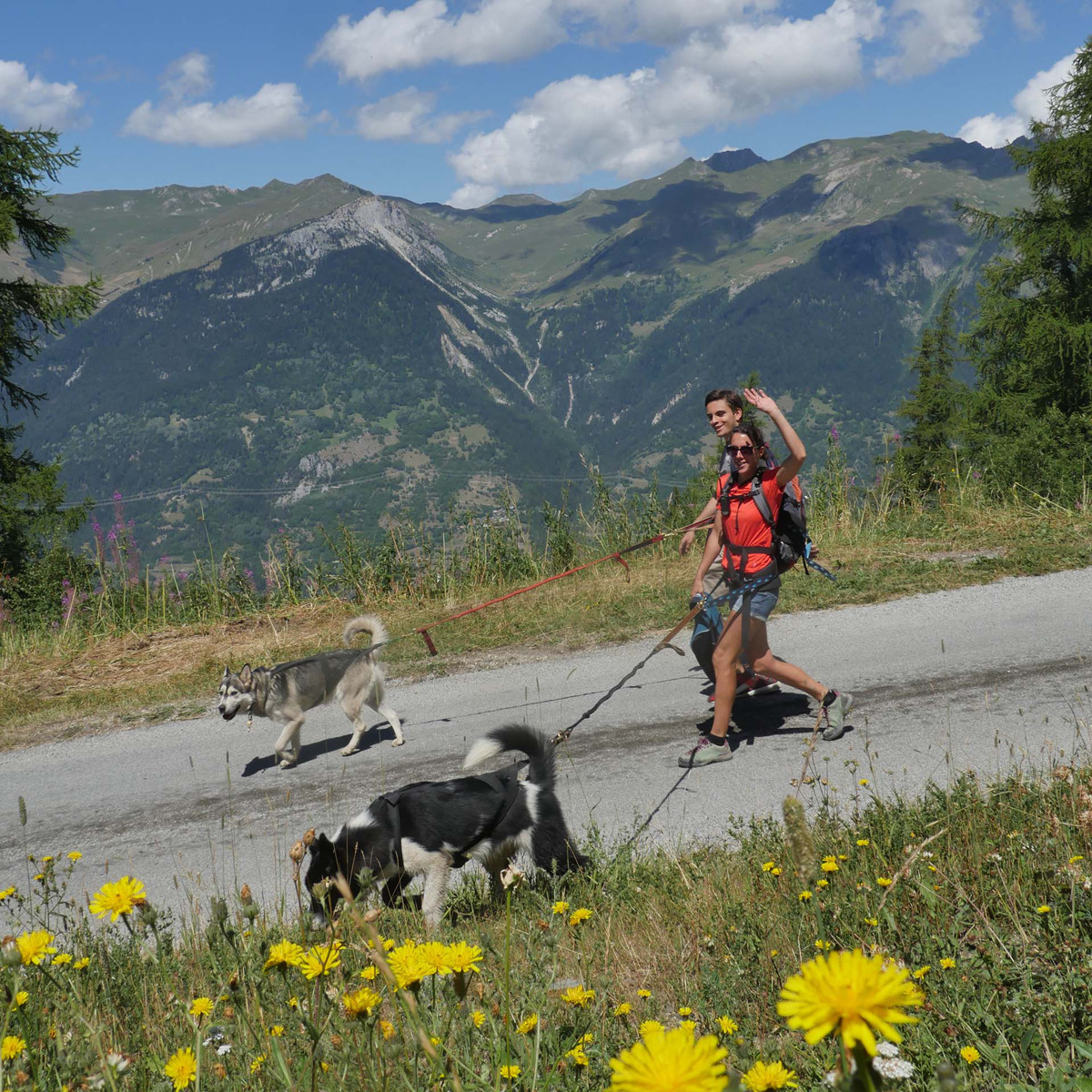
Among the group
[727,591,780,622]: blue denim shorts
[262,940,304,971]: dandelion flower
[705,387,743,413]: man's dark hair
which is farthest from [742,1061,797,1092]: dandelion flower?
[705,387,743,413]: man's dark hair

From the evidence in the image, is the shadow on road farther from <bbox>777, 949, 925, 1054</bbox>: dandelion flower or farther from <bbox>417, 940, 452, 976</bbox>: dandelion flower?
<bbox>777, 949, 925, 1054</bbox>: dandelion flower

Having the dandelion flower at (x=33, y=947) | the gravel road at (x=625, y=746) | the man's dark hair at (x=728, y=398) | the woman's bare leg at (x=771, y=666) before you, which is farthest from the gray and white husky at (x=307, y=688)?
the dandelion flower at (x=33, y=947)

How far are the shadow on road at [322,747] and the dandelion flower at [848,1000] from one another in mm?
6768

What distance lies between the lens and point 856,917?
123 inches

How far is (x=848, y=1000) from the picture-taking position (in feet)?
2.69

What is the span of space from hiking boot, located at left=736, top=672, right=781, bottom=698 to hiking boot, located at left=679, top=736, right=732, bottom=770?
1.37 metres

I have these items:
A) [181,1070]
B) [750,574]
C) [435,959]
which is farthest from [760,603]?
[181,1070]

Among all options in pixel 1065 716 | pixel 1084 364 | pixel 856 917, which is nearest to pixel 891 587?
pixel 1065 716

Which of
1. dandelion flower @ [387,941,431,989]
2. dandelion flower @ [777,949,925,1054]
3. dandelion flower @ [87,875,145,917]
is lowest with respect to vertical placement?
dandelion flower @ [387,941,431,989]

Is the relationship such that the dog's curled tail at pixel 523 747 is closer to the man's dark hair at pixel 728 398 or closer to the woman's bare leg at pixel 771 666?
the woman's bare leg at pixel 771 666

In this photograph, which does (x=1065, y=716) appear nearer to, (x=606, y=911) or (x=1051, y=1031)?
Result: (x=606, y=911)

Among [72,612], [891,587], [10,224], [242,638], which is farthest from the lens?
[10,224]

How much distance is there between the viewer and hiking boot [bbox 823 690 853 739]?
245 inches

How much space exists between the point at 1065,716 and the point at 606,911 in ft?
12.4
